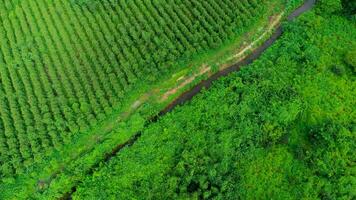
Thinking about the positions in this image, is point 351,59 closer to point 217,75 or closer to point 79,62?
point 217,75

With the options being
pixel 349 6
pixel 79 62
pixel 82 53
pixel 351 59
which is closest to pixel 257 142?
pixel 351 59

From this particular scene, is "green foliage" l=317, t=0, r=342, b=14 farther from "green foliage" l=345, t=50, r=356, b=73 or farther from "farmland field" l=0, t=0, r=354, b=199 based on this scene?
"green foliage" l=345, t=50, r=356, b=73

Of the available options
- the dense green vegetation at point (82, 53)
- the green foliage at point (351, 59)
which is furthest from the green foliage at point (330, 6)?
the green foliage at point (351, 59)

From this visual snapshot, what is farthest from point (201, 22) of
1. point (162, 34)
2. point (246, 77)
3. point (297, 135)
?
point (297, 135)

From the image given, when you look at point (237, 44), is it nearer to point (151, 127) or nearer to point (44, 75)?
point (151, 127)

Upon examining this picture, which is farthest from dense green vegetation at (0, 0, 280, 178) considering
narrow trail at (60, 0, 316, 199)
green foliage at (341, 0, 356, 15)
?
green foliage at (341, 0, 356, 15)

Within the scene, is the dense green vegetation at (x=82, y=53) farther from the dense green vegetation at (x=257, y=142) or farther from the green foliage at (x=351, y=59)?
the green foliage at (x=351, y=59)

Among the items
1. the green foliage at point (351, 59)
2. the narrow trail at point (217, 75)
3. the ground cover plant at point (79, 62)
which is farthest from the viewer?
the green foliage at point (351, 59)
